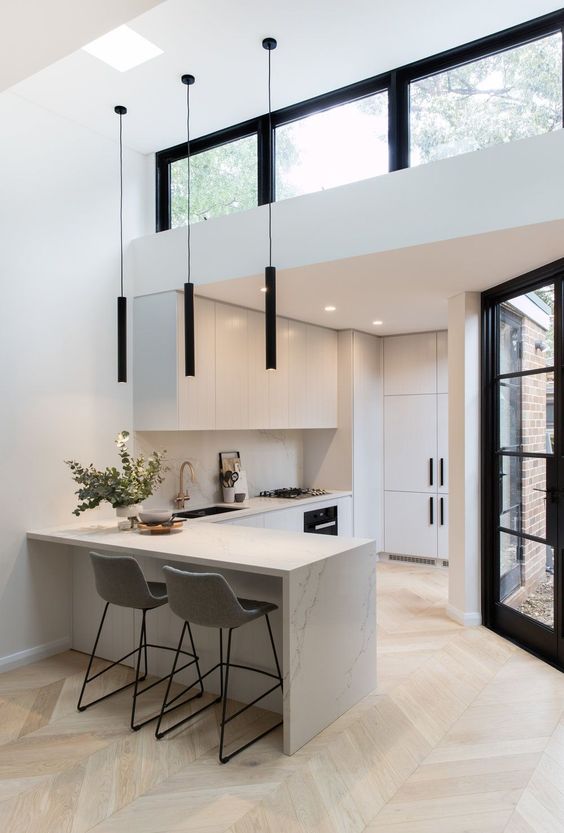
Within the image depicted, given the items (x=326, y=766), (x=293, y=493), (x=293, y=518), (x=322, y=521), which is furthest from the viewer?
(x=293, y=493)

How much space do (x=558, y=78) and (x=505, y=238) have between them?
Result: 0.87 m

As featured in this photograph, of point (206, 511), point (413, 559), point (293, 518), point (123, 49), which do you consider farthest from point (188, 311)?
point (413, 559)

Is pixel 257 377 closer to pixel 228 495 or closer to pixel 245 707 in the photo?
pixel 228 495

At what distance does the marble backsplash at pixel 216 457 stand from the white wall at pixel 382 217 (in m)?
1.20

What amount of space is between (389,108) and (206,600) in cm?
311

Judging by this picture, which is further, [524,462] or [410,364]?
[410,364]

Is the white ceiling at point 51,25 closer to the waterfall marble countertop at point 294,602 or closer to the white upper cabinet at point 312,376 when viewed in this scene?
the waterfall marble countertop at point 294,602

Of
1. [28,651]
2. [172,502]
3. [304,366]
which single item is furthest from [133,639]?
[304,366]

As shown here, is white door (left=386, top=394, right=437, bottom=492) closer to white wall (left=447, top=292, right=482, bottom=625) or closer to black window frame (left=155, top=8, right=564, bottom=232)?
white wall (left=447, top=292, right=482, bottom=625)

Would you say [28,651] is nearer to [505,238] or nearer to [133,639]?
[133,639]

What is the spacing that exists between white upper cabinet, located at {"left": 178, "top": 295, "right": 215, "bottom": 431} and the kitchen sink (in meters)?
0.70

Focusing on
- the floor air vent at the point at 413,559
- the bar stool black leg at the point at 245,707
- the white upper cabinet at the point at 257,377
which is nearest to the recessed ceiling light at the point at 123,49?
the white upper cabinet at the point at 257,377

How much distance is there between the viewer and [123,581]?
10.2 ft

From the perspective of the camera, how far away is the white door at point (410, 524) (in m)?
6.12
